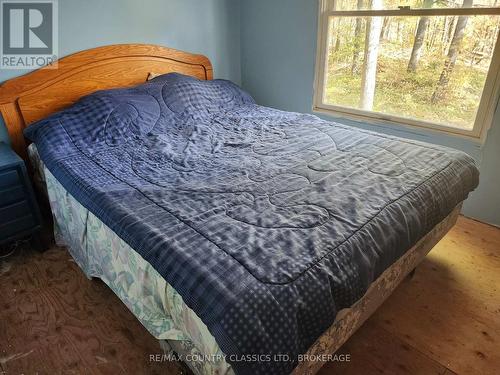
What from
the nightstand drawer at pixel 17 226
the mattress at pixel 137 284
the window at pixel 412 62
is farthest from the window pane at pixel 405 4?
the nightstand drawer at pixel 17 226

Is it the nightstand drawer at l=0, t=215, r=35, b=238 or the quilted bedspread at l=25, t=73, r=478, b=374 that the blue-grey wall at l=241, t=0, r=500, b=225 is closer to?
the quilted bedspread at l=25, t=73, r=478, b=374

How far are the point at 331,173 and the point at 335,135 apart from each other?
23.3 inches

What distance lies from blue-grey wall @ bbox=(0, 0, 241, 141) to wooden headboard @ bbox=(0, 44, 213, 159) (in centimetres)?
7

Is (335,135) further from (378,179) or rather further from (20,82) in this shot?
(20,82)

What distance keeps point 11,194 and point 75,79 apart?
902 millimetres

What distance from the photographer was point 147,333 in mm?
1467

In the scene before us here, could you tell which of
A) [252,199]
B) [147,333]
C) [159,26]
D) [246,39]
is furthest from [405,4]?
[147,333]

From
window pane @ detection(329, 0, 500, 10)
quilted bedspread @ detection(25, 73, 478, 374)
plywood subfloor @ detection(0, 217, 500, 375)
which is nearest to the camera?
quilted bedspread @ detection(25, 73, 478, 374)

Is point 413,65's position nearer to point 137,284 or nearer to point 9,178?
point 137,284

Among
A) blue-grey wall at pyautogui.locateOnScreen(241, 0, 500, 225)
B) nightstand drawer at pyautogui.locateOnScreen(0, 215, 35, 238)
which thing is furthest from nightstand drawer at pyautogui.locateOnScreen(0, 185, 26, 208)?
blue-grey wall at pyautogui.locateOnScreen(241, 0, 500, 225)

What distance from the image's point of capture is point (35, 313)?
1586 millimetres

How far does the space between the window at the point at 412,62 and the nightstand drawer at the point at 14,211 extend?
2303 mm

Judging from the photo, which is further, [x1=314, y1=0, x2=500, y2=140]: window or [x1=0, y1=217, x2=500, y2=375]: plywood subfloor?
[x1=314, y1=0, x2=500, y2=140]: window

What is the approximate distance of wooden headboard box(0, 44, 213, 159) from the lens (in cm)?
204
